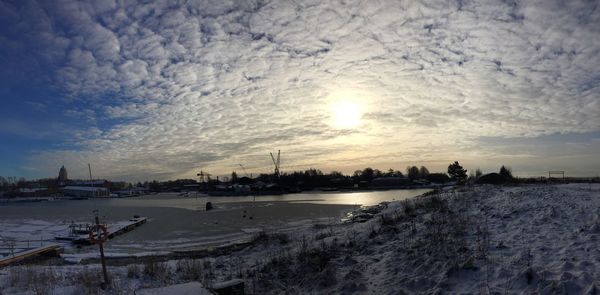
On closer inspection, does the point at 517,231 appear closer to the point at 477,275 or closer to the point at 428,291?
the point at 477,275

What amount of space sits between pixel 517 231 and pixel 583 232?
174 cm

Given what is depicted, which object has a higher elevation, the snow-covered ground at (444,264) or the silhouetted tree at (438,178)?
the snow-covered ground at (444,264)

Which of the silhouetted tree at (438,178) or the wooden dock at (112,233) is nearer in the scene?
the wooden dock at (112,233)

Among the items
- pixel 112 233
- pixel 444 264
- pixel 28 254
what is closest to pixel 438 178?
pixel 112 233

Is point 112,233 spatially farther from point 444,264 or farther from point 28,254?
point 444,264

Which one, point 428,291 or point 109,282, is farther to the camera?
point 109,282

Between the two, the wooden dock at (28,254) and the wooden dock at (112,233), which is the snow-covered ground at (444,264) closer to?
the wooden dock at (28,254)

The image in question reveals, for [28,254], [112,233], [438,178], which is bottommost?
[438,178]

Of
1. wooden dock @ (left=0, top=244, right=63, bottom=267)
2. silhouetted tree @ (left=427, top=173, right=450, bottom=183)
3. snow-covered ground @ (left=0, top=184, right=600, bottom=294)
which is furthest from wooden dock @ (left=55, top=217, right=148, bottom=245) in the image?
silhouetted tree @ (left=427, top=173, right=450, bottom=183)

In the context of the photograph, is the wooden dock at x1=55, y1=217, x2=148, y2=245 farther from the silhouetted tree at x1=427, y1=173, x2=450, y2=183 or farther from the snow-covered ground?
the silhouetted tree at x1=427, y1=173, x2=450, y2=183

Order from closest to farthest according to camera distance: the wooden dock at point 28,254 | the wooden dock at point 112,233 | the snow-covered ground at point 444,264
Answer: the snow-covered ground at point 444,264
the wooden dock at point 28,254
the wooden dock at point 112,233

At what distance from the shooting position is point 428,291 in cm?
831

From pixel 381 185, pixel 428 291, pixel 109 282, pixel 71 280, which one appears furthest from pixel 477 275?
pixel 381 185

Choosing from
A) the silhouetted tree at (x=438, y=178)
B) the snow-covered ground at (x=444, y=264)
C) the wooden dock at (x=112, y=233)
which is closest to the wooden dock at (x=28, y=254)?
the wooden dock at (x=112, y=233)
